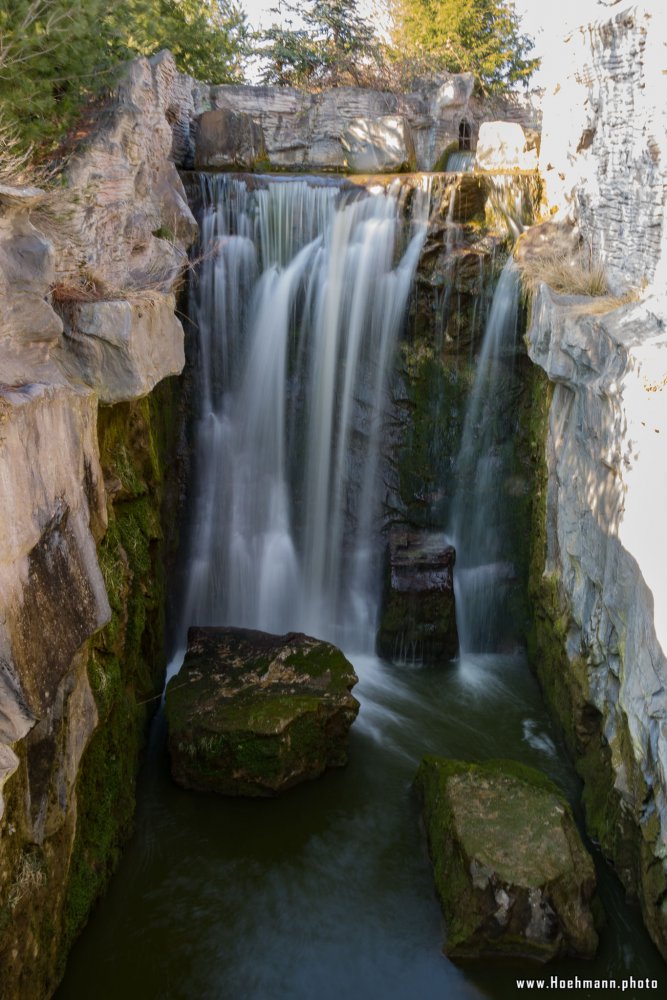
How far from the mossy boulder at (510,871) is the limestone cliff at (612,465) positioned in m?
0.47

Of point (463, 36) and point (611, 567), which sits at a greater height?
point (463, 36)

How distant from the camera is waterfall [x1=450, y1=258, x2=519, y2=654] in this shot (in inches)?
344

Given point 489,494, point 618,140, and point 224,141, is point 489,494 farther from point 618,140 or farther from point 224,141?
point 224,141

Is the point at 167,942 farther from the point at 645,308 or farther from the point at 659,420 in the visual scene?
the point at 645,308

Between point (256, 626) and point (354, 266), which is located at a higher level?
point (354, 266)

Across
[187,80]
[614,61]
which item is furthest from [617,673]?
[187,80]

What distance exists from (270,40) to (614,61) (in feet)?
39.9

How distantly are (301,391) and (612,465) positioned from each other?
4278 millimetres

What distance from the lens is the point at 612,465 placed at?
5.79 metres

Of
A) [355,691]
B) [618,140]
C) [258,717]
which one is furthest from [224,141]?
[258,717]

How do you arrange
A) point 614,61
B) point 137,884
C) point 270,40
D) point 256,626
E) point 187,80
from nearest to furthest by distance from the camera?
point 137,884, point 614,61, point 256,626, point 187,80, point 270,40

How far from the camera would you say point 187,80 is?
12438 mm

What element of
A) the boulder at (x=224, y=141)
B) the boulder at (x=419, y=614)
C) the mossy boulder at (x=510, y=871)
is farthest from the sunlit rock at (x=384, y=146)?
the mossy boulder at (x=510, y=871)

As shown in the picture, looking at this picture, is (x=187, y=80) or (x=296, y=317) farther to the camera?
(x=187, y=80)
